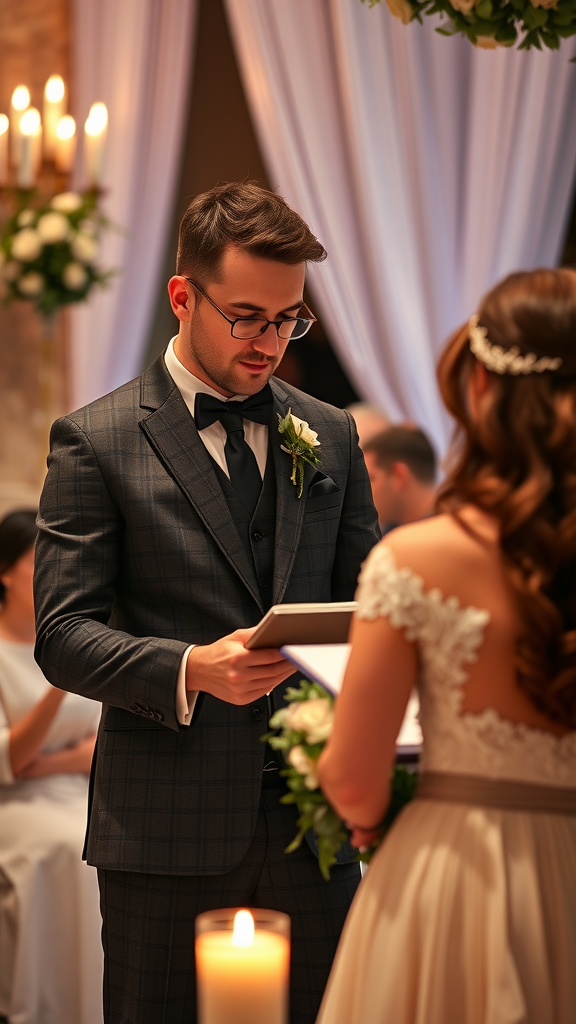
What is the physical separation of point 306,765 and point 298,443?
839 millimetres

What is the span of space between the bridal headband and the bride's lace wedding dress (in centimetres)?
28

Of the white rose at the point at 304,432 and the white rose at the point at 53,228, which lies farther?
the white rose at the point at 53,228

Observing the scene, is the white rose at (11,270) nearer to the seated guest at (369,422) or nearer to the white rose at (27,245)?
the white rose at (27,245)

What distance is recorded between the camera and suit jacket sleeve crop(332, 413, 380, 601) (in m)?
2.47

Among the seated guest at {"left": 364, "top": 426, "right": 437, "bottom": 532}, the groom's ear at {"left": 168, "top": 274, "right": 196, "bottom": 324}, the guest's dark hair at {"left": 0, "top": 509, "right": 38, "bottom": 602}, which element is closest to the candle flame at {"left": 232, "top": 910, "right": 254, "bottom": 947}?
the groom's ear at {"left": 168, "top": 274, "right": 196, "bottom": 324}

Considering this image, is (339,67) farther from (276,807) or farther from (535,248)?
(276,807)

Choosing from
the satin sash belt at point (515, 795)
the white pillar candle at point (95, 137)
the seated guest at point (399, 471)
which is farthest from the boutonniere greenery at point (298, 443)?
the white pillar candle at point (95, 137)

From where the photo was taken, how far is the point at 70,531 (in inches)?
87.3

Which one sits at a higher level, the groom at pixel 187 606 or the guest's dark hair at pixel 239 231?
the guest's dark hair at pixel 239 231

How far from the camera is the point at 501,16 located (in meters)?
2.19

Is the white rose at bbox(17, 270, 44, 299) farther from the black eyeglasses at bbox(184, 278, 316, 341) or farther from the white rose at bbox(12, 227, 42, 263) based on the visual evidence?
the black eyeglasses at bbox(184, 278, 316, 341)

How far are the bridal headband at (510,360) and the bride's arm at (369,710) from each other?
14.2 inches

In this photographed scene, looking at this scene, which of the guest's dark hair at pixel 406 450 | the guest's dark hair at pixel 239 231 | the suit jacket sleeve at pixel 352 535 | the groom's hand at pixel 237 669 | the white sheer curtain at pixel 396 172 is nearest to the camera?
the groom's hand at pixel 237 669

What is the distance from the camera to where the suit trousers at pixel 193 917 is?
2203 mm
